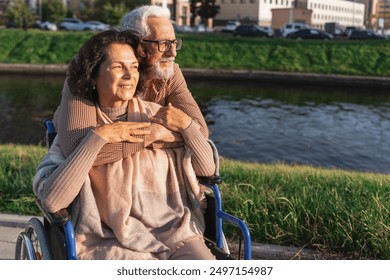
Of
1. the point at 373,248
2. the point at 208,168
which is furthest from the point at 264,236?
the point at 208,168

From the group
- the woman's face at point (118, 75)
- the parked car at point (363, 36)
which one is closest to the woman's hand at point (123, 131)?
the woman's face at point (118, 75)

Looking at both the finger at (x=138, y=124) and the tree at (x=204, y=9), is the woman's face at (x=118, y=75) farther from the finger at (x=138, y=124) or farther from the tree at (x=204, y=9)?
the tree at (x=204, y=9)

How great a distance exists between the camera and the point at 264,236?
12.5ft

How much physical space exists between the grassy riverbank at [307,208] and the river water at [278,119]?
5509 millimetres

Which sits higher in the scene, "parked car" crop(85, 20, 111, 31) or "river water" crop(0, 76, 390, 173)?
"parked car" crop(85, 20, 111, 31)

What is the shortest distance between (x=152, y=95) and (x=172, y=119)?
0.39 metres

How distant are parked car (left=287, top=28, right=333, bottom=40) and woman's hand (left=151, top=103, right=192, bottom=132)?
3098 centimetres

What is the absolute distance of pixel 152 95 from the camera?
2814 millimetres

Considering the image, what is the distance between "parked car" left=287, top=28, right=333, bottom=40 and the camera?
105 feet

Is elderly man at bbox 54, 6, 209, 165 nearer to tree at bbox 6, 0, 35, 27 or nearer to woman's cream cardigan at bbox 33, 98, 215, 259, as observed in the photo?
woman's cream cardigan at bbox 33, 98, 215, 259

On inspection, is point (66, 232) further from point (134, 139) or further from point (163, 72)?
point (163, 72)

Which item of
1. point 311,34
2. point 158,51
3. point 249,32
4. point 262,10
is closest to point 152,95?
point 158,51

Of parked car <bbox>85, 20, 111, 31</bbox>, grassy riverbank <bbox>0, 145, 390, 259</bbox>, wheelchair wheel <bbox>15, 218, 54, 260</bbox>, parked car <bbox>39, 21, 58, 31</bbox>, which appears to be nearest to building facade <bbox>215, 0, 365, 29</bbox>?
grassy riverbank <bbox>0, 145, 390, 259</bbox>
